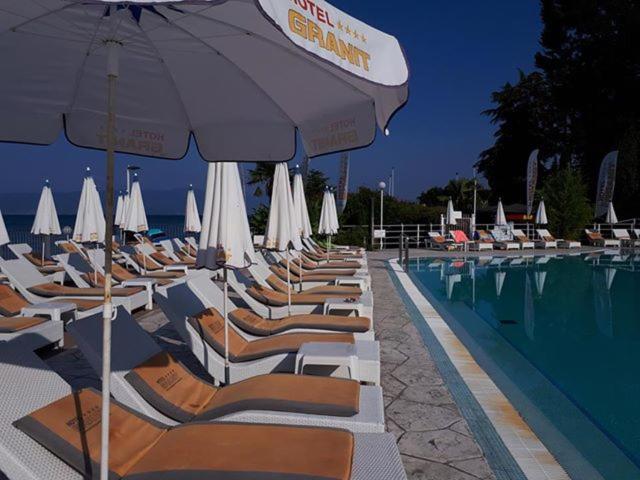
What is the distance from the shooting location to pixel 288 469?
2.20 metres

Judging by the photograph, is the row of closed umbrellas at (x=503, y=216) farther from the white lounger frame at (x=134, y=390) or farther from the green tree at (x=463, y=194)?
the white lounger frame at (x=134, y=390)

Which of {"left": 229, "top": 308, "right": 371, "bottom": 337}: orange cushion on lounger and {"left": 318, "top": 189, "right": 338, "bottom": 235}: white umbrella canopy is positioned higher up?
{"left": 318, "top": 189, "right": 338, "bottom": 235}: white umbrella canopy

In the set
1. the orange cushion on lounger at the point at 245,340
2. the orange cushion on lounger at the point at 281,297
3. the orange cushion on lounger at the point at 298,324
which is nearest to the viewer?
the orange cushion on lounger at the point at 245,340

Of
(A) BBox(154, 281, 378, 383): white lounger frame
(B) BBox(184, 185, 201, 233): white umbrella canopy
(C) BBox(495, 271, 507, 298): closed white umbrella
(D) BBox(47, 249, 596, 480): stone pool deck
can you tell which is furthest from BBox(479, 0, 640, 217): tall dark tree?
(A) BBox(154, 281, 378, 383): white lounger frame

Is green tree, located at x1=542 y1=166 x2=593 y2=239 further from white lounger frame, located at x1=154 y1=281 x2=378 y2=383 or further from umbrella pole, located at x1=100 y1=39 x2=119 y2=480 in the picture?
umbrella pole, located at x1=100 y1=39 x2=119 y2=480

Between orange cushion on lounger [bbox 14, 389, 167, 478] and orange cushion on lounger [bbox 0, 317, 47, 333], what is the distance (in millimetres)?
2854

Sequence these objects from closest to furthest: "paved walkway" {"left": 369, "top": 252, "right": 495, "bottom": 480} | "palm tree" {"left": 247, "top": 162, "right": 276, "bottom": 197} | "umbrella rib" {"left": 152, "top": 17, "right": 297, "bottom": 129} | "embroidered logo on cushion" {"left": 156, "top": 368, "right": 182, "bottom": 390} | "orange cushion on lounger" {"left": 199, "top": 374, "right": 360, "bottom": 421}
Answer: "umbrella rib" {"left": 152, "top": 17, "right": 297, "bottom": 129}
"orange cushion on lounger" {"left": 199, "top": 374, "right": 360, "bottom": 421}
"paved walkway" {"left": 369, "top": 252, "right": 495, "bottom": 480}
"embroidered logo on cushion" {"left": 156, "top": 368, "right": 182, "bottom": 390}
"palm tree" {"left": 247, "top": 162, "right": 276, "bottom": 197}

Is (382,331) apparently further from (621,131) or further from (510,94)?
(510,94)

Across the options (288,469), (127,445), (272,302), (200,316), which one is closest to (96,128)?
(200,316)

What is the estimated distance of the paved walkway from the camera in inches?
123

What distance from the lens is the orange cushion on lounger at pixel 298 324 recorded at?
197 inches

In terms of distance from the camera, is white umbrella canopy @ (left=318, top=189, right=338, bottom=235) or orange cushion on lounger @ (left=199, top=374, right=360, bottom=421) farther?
white umbrella canopy @ (left=318, top=189, right=338, bottom=235)

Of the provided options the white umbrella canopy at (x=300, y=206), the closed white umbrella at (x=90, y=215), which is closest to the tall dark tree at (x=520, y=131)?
the white umbrella canopy at (x=300, y=206)

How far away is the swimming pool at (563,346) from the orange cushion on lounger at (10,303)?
209 inches
